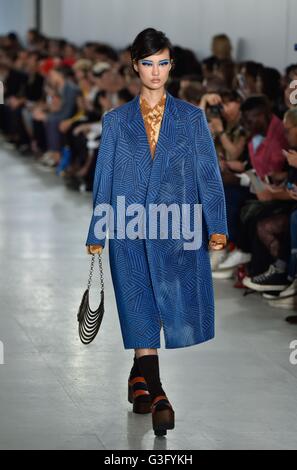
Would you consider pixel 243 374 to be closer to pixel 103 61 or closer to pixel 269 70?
pixel 269 70

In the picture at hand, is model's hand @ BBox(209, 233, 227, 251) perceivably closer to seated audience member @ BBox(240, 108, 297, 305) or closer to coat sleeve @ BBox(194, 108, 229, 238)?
coat sleeve @ BBox(194, 108, 229, 238)

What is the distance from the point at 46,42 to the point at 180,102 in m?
13.2

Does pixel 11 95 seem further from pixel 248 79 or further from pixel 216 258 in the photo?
pixel 216 258

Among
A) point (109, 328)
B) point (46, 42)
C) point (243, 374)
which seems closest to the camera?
point (243, 374)

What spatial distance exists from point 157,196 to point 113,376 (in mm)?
1086

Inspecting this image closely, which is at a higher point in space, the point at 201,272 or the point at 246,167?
the point at 201,272

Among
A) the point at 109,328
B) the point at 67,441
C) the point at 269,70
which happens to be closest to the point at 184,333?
the point at 67,441

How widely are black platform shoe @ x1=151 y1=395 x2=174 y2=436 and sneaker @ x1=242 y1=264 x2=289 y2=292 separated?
243cm

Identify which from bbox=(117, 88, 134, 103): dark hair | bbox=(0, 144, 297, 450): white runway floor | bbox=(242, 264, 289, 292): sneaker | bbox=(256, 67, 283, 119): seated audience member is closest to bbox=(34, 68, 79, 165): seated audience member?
bbox=(117, 88, 134, 103): dark hair

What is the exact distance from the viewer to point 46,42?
57.3 feet

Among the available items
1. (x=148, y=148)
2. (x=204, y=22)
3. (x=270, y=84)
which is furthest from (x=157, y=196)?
(x=204, y=22)

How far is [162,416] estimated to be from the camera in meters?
4.39

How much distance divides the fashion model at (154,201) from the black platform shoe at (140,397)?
0.13 m

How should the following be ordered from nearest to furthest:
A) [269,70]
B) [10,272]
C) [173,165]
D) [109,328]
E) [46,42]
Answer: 1. [173,165]
2. [109,328]
3. [10,272]
4. [269,70]
5. [46,42]
